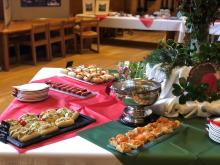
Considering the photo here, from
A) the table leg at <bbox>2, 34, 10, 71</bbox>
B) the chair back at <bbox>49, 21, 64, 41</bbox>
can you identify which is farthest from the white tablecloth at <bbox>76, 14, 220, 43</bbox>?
the table leg at <bbox>2, 34, 10, 71</bbox>

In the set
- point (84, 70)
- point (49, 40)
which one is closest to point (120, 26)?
point (49, 40)

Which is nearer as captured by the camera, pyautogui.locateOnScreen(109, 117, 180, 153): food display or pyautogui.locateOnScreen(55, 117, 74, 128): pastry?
pyautogui.locateOnScreen(109, 117, 180, 153): food display

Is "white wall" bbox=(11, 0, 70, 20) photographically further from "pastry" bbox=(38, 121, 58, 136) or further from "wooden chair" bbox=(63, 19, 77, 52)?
"pastry" bbox=(38, 121, 58, 136)

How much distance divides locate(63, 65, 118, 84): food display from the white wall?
387 cm

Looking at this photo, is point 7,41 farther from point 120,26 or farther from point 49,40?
point 120,26

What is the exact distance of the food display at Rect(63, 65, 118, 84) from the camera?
6.97ft

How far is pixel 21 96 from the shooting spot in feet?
5.86

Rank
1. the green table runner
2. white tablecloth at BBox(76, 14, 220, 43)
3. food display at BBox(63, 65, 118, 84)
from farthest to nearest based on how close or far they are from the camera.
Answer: white tablecloth at BBox(76, 14, 220, 43) → food display at BBox(63, 65, 118, 84) → the green table runner

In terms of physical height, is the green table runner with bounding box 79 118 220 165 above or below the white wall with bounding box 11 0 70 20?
below

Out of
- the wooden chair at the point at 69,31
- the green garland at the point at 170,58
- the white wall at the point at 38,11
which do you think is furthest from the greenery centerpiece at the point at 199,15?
the white wall at the point at 38,11

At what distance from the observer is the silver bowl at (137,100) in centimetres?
148

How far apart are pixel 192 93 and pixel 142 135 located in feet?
1.39

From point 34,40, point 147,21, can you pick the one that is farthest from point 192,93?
point 147,21

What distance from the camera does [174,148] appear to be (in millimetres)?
1289
